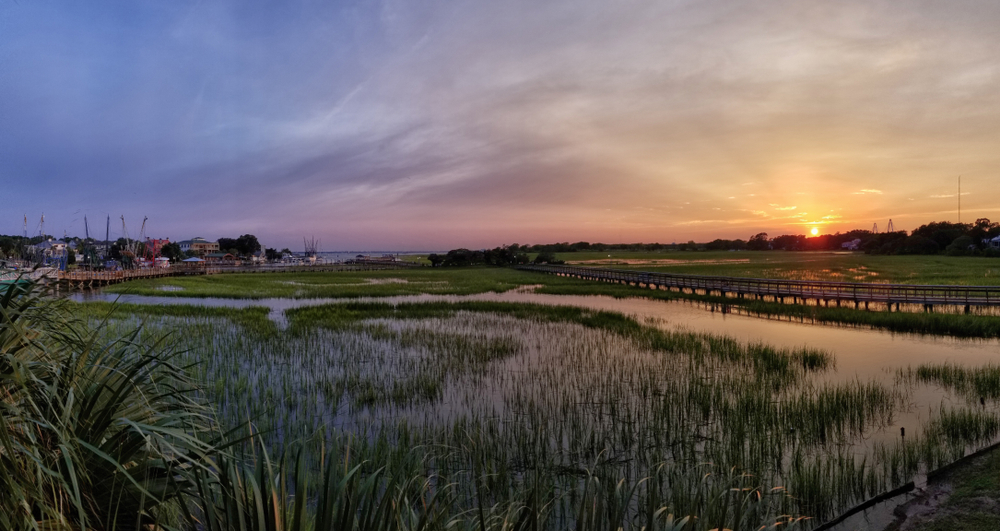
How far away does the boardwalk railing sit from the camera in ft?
82.2

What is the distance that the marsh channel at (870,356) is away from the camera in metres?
8.74

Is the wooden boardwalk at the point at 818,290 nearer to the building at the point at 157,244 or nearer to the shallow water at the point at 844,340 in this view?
the shallow water at the point at 844,340

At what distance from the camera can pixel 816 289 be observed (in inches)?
1446

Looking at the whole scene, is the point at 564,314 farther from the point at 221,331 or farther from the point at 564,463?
the point at 564,463

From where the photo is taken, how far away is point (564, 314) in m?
27.2

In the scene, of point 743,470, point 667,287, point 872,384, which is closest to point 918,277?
point 667,287

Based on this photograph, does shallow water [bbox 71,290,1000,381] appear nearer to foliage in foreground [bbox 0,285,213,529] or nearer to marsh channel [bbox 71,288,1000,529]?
marsh channel [bbox 71,288,1000,529]

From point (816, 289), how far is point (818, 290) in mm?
324

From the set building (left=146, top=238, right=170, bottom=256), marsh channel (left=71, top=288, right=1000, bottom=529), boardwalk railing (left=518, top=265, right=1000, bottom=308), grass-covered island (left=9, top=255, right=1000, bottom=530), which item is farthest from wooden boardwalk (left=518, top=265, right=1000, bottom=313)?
building (left=146, top=238, right=170, bottom=256)

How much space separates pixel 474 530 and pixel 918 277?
178 ft

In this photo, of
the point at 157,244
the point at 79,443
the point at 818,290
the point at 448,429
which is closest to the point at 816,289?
the point at 818,290

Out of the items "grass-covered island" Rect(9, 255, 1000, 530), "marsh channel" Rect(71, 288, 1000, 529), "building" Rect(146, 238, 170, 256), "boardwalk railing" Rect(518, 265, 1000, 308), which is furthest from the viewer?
"building" Rect(146, 238, 170, 256)

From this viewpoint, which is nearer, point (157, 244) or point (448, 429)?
point (448, 429)

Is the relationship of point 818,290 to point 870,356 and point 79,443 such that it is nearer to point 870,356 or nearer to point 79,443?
point 870,356
